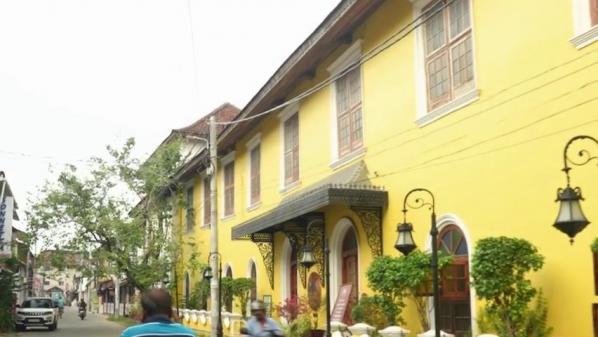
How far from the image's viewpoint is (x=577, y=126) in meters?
9.06

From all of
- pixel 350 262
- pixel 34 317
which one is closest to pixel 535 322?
pixel 350 262

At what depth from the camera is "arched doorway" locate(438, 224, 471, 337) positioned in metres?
11.5

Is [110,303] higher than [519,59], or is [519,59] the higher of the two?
[519,59]

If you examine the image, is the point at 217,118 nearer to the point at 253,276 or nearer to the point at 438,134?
the point at 253,276

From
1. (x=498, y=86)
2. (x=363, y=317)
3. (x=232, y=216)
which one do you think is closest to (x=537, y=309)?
(x=498, y=86)

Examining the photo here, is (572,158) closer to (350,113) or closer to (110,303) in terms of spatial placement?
(350,113)

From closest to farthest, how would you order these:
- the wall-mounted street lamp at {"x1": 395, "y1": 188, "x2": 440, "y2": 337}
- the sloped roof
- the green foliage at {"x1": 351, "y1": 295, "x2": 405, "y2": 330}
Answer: the wall-mounted street lamp at {"x1": 395, "y1": 188, "x2": 440, "y2": 337}
the green foliage at {"x1": 351, "y1": 295, "x2": 405, "y2": 330}
the sloped roof

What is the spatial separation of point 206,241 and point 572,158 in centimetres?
2066

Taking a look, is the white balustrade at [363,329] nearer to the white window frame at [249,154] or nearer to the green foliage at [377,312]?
the green foliage at [377,312]

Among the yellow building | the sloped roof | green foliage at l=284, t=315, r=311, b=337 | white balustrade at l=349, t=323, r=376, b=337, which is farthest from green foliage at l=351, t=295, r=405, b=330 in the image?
the sloped roof

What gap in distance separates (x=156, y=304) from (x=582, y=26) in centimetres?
687

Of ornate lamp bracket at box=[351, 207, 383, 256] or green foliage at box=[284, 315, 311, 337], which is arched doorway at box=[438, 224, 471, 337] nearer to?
Result: ornate lamp bracket at box=[351, 207, 383, 256]

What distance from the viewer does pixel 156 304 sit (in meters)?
4.20

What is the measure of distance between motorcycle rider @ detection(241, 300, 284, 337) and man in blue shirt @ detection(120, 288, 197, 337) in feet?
→ 14.0
